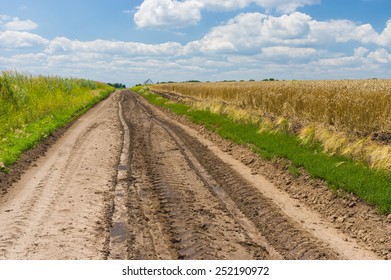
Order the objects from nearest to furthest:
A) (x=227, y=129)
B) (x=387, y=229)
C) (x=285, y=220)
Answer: (x=387, y=229) → (x=285, y=220) → (x=227, y=129)

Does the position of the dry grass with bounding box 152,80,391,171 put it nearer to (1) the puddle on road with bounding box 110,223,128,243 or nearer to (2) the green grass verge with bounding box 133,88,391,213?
(2) the green grass verge with bounding box 133,88,391,213

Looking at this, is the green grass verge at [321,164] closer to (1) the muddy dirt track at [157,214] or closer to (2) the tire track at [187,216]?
(1) the muddy dirt track at [157,214]

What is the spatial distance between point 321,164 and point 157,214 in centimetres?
508

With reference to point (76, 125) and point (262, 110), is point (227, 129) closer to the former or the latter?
point (262, 110)

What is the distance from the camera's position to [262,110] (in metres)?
21.9

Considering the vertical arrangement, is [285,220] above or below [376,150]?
below

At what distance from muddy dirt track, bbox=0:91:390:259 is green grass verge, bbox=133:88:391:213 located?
103 cm

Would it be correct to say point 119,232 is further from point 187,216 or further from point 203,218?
point 203,218

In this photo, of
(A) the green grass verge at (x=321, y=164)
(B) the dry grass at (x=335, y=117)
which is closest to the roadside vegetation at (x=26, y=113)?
(A) the green grass verge at (x=321, y=164)

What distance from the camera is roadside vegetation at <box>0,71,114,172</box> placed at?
1443cm

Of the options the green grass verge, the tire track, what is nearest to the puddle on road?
the tire track

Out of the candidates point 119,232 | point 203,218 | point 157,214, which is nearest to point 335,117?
point 203,218

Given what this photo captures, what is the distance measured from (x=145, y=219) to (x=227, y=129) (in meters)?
11.1

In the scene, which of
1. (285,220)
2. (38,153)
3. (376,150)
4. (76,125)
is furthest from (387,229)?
(76,125)
